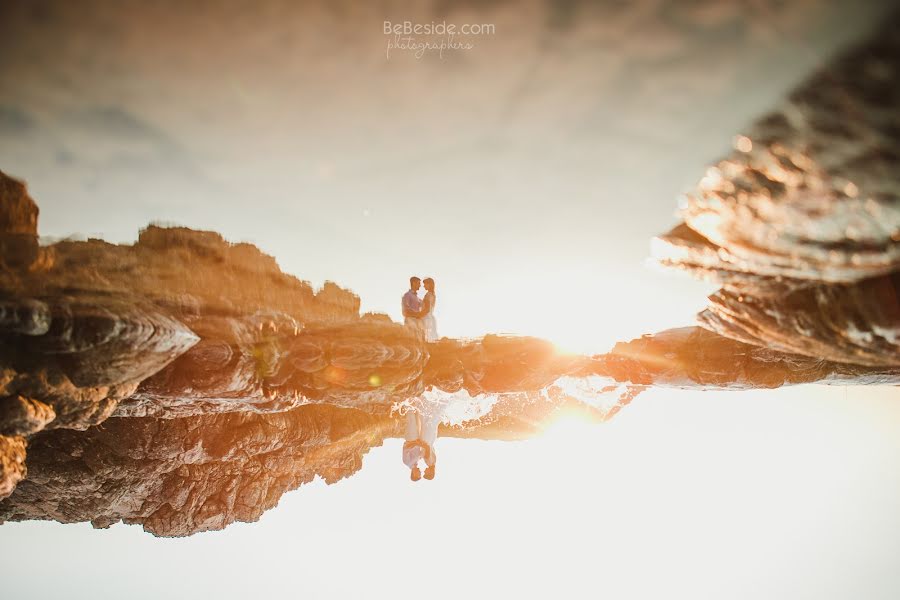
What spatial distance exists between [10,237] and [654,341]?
421 inches

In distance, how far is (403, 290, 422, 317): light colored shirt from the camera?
10750 millimetres

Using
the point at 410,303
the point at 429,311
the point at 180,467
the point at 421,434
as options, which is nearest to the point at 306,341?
the point at 410,303

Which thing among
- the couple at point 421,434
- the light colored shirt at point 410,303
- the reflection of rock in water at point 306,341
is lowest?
the couple at point 421,434

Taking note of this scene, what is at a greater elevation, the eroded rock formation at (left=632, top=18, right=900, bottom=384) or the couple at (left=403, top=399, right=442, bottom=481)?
the eroded rock formation at (left=632, top=18, right=900, bottom=384)

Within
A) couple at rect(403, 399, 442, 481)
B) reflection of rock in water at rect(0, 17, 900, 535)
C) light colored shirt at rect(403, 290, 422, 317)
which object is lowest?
couple at rect(403, 399, 442, 481)

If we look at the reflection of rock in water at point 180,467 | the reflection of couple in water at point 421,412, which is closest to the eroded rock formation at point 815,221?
the reflection of couple in water at point 421,412

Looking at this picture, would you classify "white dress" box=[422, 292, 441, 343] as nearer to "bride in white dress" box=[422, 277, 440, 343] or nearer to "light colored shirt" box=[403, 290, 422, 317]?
"bride in white dress" box=[422, 277, 440, 343]

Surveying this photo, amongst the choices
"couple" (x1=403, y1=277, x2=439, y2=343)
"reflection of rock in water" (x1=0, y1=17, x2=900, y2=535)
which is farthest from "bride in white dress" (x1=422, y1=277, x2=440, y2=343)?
"reflection of rock in water" (x1=0, y1=17, x2=900, y2=535)

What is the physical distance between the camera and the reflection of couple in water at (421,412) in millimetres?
10758

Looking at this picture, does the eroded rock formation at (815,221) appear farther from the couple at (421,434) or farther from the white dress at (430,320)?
the couple at (421,434)

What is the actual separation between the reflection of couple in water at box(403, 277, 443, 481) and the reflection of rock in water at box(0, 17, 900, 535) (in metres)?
1.22

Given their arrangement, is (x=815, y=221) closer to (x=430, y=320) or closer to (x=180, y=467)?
(x=430, y=320)

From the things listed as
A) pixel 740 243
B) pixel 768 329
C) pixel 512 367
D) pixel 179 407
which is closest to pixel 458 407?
pixel 512 367

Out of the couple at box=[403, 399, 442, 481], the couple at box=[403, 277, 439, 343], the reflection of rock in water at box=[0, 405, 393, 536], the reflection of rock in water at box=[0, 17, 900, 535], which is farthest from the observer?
the couple at box=[403, 399, 442, 481]
